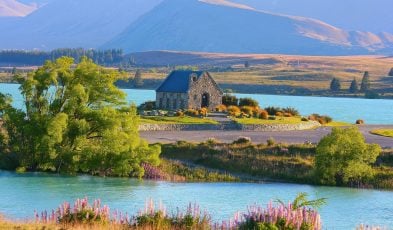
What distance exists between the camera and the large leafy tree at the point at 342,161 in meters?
48.9

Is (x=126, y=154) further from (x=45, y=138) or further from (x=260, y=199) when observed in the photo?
(x=260, y=199)

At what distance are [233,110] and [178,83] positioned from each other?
309 inches

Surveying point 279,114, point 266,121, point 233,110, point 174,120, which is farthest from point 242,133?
point 279,114

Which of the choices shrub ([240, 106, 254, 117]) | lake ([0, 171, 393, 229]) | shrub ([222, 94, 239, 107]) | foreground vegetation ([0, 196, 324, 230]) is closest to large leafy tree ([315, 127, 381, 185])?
lake ([0, 171, 393, 229])

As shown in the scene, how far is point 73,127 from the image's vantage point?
50.6 metres

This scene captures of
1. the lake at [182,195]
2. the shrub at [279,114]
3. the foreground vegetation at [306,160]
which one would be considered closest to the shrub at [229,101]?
the shrub at [279,114]

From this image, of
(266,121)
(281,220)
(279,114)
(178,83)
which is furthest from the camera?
(178,83)

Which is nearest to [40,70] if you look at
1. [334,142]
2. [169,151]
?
[169,151]

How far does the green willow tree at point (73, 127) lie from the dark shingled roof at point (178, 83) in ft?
127

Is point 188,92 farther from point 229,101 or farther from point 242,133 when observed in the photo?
point 242,133

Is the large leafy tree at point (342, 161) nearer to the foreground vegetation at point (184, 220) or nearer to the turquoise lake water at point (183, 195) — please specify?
the turquoise lake water at point (183, 195)

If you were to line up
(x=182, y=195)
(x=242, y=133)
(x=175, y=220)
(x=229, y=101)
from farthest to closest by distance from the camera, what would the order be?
1. (x=229, y=101)
2. (x=242, y=133)
3. (x=182, y=195)
4. (x=175, y=220)

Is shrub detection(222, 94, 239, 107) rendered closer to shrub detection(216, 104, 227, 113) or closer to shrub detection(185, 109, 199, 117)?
shrub detection(216, 104, 227, 113)

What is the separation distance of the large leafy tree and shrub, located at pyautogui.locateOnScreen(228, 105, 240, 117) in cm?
3911
